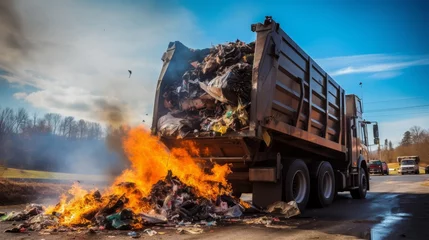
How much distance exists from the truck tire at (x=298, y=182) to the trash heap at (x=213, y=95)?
1707 mm

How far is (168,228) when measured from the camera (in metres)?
4.74

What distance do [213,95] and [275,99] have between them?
1.18m

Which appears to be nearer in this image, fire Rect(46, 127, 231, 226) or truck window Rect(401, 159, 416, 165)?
fire Rect(46, 127, 231, 226)

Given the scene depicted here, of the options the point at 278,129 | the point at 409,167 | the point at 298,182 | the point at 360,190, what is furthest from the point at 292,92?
the point at 409,167

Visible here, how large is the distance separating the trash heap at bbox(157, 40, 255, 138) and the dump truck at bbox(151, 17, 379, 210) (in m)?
0.15

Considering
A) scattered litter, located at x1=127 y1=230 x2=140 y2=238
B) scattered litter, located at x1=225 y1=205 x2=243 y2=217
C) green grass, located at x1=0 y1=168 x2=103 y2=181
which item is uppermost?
green grass, located at x1=0 y1=168 x2=103 y2=181

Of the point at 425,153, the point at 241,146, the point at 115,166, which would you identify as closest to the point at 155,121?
the point at 241,146

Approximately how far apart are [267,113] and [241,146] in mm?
767

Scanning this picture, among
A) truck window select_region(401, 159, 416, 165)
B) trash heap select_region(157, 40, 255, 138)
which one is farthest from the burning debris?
truck window select_region(401, 159, 416, 165)

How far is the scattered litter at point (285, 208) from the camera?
6.00 m

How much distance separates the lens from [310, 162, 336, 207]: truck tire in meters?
7.68

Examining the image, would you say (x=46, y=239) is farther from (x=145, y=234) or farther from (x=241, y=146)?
(x=241, y=146)

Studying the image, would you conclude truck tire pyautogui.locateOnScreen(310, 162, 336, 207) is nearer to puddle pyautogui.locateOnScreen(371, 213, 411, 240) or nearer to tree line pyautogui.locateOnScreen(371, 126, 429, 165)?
puddle pyautogui.locateOnScreen(371, 213, 411, 240)

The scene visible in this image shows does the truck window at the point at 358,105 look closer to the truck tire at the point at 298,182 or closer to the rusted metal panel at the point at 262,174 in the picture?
the truck tire at the point at 298,182
